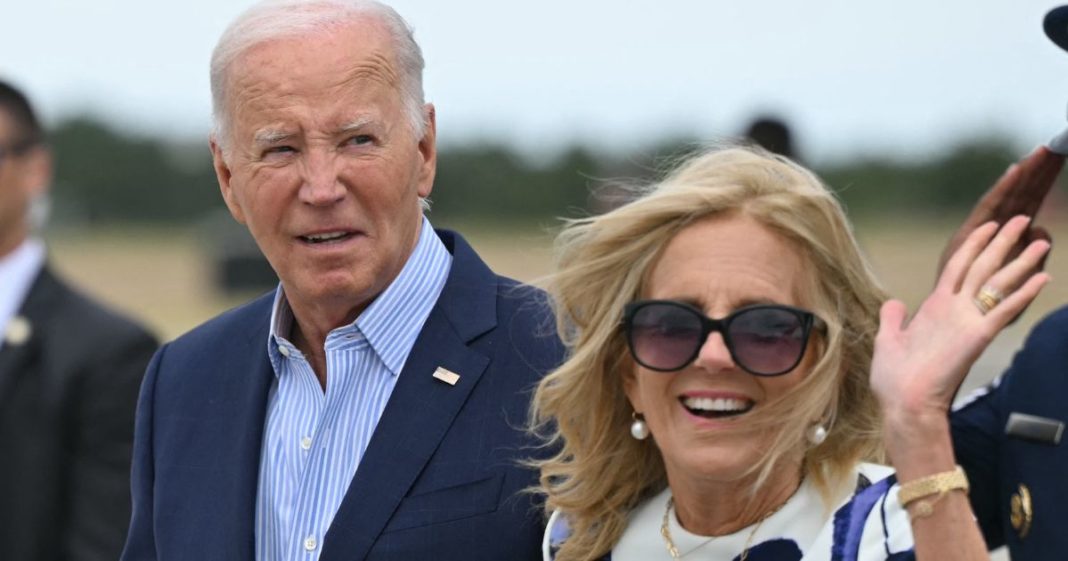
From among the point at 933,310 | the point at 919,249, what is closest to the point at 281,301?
the point at 933,310

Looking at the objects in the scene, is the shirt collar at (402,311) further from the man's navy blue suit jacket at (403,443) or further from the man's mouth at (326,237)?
the man's mouth at (326,237)

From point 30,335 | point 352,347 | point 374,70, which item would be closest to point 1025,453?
point 352,347

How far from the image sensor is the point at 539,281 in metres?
3.21

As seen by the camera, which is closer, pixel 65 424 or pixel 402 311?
pixel 402 311

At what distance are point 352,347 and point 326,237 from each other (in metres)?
0.23

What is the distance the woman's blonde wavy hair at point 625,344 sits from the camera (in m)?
2.77

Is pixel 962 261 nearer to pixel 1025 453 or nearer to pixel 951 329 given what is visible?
pixel 951 329

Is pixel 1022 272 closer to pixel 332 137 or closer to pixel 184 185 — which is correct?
pixel 332 137

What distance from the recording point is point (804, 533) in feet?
8.94

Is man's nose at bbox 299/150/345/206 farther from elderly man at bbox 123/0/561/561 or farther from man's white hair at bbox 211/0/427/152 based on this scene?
man's white hair at bbox 211/0/427/152

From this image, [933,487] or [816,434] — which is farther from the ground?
[933,487]

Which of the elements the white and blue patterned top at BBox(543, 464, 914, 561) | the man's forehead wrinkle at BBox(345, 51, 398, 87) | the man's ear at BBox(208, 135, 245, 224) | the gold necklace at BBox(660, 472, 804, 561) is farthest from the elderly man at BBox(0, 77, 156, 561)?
the gold necklace at BBox(660, 472, 804, 561)

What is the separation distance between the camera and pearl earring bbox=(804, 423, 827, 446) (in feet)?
9.03

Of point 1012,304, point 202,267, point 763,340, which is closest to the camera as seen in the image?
point 1012,304
